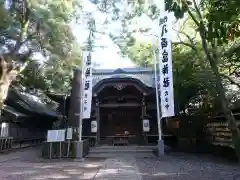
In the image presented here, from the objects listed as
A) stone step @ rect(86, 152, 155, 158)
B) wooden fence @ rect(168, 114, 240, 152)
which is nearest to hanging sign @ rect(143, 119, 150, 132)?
wooden fence @ rect(168, 114, 240, 152)

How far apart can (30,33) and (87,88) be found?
26.6ft

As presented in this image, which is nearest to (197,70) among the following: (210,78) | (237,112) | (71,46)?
(210,78)

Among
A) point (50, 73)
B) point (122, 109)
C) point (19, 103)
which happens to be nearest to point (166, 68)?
point (122, 109)

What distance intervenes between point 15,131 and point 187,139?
40.8 feet

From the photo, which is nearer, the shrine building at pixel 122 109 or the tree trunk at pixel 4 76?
the tree trunk at pixel 4 76

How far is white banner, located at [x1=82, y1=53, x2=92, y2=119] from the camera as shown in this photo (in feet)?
47.2

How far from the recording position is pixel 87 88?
573 inches

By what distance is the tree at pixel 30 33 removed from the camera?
58.1 ft

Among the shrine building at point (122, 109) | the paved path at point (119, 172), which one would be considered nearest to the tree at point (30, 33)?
the shrine building at point (122, 109)

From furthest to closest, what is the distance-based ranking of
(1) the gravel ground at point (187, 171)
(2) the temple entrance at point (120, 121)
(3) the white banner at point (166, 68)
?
1. (2) the temple entrance at point (120, 121)
2. (3) the white banner at point (166, 68)
3. (1) the gravel ground at point (187, 171)

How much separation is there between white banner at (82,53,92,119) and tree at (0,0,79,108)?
173 inches

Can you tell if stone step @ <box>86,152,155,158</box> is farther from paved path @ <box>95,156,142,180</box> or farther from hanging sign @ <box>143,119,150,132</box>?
hanging sign @ <box>143,119,150,132</box>

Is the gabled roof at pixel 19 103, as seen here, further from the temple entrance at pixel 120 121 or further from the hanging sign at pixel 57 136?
the hanging sign at pixel 57 136

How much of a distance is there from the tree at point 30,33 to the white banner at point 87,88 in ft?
14.4
